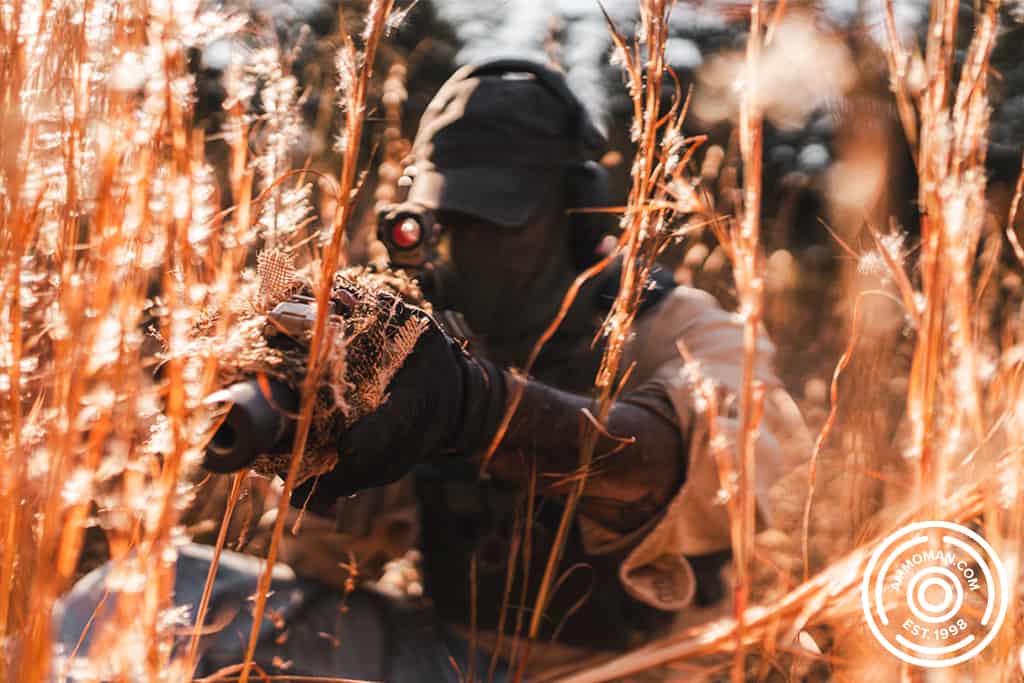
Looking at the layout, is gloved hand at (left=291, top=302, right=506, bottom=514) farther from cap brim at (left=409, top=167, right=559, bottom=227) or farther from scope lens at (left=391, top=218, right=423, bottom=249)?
cap brim at (left=409, top=167, right=559, bottom=227)

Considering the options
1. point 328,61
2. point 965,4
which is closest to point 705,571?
point 328,61

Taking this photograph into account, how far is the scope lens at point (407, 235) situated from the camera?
1099 millimetres

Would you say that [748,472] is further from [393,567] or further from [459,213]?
[393,567]

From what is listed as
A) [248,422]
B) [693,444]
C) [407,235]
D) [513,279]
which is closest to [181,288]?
[248,422]

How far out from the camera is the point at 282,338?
23.7 inches

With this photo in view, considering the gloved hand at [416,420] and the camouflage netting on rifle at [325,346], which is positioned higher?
the camouflage netting on rifle at [325,346]

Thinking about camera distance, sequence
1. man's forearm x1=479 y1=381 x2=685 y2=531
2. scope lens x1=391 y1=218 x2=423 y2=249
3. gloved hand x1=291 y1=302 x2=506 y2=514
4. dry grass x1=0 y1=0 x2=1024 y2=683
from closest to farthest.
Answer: dry grass x1=0 y1=0 x2=1024 y2=683 → gloved hand x1=291 y1=302 x2=506 y2=514 → man's forearm x1=479 y1=381 x2=685 y2=531 → scope lens x1=391 y1=218 x2=423 y2=249

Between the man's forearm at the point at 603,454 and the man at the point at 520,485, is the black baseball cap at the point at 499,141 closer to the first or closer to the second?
the man at the point at 520,485

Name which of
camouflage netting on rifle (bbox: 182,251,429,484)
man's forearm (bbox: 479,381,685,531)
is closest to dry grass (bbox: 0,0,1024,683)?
camouflage netting on rifle (bbox: 182,251,429,484)

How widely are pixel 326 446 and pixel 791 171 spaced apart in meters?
3.28

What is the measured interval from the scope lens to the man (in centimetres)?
5

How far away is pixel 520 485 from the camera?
111 cm

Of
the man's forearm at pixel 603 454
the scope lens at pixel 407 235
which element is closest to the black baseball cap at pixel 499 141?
the scope lens at pixel 407 235

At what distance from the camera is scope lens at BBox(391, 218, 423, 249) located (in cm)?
110
